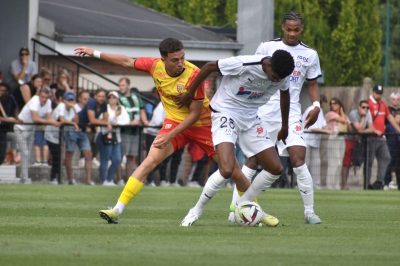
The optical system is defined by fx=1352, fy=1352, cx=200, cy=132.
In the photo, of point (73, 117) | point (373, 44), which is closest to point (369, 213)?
point (73, 117)

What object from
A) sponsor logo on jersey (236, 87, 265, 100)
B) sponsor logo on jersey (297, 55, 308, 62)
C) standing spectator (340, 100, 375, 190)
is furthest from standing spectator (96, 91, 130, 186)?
sponsor logo on jersey (236, 87, 265, 100)

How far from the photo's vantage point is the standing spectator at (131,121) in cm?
2795

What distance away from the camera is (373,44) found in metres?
50.8

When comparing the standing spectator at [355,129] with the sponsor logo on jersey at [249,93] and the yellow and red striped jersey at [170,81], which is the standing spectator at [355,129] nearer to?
the yellow and red striped jersey at [170,81]

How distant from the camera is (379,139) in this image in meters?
29.4

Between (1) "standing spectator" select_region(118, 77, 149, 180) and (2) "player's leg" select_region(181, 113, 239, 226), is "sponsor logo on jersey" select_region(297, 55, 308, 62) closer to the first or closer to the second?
(2) "player's leg" select_region(181, 113, 239, 226)

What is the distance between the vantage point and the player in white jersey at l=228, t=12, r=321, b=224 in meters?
15.4

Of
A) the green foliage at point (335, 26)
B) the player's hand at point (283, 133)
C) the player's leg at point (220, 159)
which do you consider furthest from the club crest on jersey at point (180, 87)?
the green foliage at point (335, 26)

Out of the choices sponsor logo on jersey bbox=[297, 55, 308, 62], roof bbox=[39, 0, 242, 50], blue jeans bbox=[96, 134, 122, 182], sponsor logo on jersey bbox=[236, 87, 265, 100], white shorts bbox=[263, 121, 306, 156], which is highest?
roof bbox=[39, 0, 242, 50]

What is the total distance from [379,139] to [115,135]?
5.87 meters

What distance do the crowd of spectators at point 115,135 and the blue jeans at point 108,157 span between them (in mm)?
20

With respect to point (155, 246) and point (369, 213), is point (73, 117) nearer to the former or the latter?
point (369, 213)

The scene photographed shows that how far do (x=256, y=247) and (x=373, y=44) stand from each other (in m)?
39.9

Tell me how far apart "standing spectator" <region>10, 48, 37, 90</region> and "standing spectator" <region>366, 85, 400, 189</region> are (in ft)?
24.5
